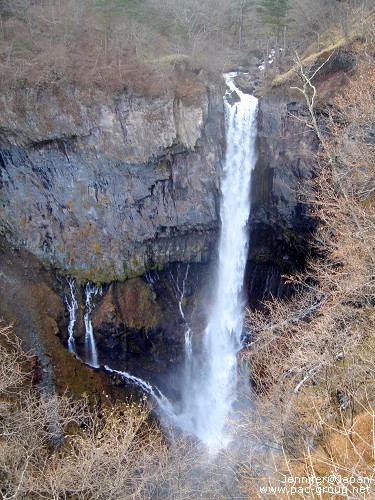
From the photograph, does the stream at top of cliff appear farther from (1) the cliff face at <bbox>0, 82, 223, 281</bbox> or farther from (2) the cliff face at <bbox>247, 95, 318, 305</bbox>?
(1) the cliff face at <bbox>0, 82, 223, 281</bbox>

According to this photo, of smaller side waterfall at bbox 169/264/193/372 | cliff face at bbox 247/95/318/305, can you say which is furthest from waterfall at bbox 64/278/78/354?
cliff face at bbox 247/95/318/305

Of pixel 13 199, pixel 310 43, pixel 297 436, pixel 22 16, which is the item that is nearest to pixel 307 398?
pixel 297 436

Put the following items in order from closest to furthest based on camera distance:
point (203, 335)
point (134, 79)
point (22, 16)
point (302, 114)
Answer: point (302, 114), point (134, 79), point (22, 16), point (203, 335)

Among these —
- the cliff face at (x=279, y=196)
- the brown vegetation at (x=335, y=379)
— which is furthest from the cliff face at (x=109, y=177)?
the brown vegetation at (x=335, y=379)

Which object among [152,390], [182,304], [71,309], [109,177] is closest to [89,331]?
[71,309]

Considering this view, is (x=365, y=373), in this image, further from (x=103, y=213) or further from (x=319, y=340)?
(x=103, y=213)

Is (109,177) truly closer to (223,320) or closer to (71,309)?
(71,309)
